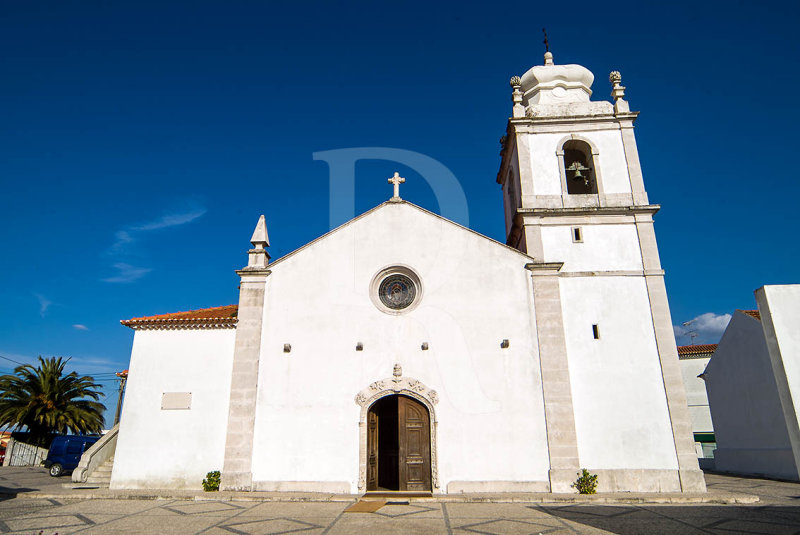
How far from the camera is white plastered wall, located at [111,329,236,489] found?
14109 millimetres

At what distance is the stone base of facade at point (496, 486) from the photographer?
13273 millimetres

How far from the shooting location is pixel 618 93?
17.7 meters

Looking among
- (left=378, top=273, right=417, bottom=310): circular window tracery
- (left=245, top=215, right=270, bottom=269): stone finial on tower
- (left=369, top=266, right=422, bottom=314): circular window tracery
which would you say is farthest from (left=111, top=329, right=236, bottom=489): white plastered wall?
(left=378, top=273, right=417, bottom=310): circular window tracery

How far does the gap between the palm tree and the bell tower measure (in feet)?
88.0

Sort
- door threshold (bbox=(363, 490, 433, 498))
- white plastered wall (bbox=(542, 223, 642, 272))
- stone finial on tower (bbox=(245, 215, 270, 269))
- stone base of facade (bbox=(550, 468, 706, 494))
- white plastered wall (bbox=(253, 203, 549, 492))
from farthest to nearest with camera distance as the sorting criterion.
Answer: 1. stone finial on tower (bbox=(245, 215, 270, 269))
2. white plastered wall (bbox=(542, 223, 642, 272))
3. white plastered wall (bbox=(253, 203, 549, 492))
4. stone base of facade (bbox=(550, 468, 706, 494))
5. door threshold (bbox=(363, 490, 433, 498))

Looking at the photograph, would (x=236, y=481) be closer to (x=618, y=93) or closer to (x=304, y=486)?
(x=304, y=486)

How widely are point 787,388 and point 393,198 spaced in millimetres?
12501

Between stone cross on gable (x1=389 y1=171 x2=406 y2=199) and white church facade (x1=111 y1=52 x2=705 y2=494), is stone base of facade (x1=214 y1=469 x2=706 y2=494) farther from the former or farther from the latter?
stone cross on gable (x1=389 y1=171 x2=406 y2=199)

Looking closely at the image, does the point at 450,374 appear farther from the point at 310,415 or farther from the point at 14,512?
the point at 14,512

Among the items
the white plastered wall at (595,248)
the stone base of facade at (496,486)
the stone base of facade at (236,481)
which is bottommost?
the stone base of facade at (496,486)

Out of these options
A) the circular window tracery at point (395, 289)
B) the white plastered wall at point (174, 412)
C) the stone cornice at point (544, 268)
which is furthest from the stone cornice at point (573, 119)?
the white plastered wall at point (174, 412)

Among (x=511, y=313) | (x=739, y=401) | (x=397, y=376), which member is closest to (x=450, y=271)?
(x=511, y=313)

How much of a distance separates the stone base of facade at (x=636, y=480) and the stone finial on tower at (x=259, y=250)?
10.6 m

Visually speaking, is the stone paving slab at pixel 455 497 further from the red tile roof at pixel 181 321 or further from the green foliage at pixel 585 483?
the red tile roof at pixel 181 321
